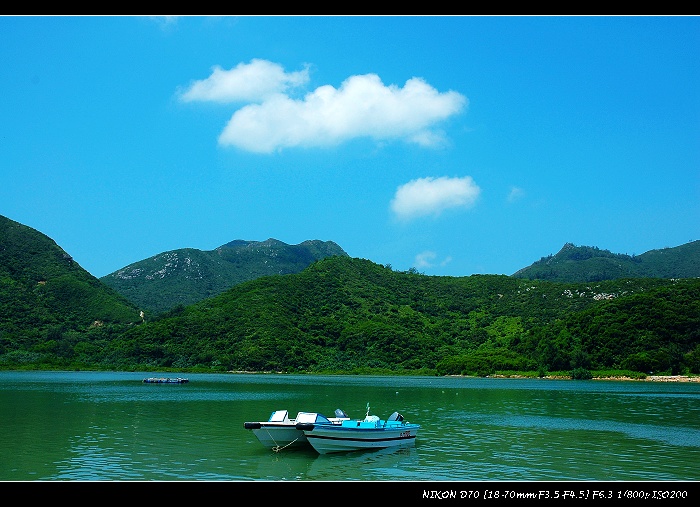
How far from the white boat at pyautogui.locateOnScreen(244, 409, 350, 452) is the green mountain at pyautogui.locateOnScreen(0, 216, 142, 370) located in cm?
11241

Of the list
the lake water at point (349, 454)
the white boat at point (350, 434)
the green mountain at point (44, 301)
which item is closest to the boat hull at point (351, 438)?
the white boat at point (350, 434)

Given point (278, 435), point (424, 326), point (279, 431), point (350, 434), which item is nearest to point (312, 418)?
point (279, 431)

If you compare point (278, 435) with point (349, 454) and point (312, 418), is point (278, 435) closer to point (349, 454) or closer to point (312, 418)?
point (312, 418)

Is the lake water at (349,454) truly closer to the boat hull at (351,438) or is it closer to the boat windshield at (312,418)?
the boat hull at (351,438)

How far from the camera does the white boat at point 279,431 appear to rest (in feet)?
75.2

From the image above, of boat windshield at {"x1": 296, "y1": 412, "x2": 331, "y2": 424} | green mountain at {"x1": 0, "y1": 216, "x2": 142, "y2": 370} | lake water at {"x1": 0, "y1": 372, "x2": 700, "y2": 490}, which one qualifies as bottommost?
lake water at {"x1": 0, "y1": 372, "x2": 700, "y2": 490}

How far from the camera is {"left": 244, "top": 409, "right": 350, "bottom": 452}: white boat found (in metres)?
22.9

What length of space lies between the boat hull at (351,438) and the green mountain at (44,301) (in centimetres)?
11394

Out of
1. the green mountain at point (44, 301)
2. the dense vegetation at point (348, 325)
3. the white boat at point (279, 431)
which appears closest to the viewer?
the white boat at point (279, 431)

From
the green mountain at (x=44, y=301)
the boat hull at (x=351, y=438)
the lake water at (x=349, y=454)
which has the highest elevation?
the green mountain at (x=44, y=301)

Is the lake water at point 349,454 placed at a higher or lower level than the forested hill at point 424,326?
lower

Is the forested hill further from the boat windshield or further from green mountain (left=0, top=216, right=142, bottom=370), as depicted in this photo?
the boat windshield

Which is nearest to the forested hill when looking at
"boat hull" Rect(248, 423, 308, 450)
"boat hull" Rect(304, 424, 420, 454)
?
"boat hull" Rect(304, 424, 420, 454)
